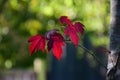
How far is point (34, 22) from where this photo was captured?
4.94m

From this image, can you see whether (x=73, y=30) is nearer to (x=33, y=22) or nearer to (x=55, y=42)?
(x=55, y=42)

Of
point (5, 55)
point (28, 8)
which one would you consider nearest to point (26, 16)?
point (28, 8)

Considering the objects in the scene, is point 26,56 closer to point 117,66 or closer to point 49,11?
point 49,11

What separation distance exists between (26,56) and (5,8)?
98 centimetres

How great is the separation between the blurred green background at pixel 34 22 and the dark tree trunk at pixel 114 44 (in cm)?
225

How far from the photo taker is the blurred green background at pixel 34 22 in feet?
13.5

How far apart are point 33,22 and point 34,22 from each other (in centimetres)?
2

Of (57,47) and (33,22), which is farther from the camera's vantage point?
(33,22)

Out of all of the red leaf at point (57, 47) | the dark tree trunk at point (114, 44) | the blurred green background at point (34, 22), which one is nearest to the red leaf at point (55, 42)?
the red leaf at point (57, 47)

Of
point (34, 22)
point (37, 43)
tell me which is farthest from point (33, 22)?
point (37, 43)

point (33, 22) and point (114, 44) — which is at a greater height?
point (114, 44)

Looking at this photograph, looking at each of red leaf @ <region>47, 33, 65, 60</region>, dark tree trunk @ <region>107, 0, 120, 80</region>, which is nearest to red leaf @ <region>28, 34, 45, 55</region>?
red leaf @ <region>47, 33, 65, 60</region>

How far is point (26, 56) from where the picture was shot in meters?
5.66

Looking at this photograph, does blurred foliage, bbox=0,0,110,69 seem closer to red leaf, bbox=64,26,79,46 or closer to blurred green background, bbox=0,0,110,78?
blurred green background, bbox=0,0,110,78
